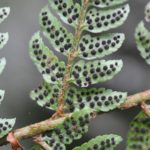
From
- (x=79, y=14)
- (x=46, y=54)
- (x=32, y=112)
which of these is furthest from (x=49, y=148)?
(x=32, y=112)

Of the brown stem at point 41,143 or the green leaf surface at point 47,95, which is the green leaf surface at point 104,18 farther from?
the brown stem at point 41,143

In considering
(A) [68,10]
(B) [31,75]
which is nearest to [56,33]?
(A) [68,10]

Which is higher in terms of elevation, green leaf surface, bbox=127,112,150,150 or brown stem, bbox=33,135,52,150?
brown stem, bbox=33,135,52,150

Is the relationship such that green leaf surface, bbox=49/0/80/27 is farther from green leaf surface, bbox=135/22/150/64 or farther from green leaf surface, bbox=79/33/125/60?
green leaf surface, bbox=135/22/150/64

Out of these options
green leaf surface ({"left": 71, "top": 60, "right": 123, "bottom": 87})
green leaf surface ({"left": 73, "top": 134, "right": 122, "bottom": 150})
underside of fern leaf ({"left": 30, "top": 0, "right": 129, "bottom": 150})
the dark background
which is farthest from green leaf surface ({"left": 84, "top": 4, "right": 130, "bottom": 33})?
the dark background

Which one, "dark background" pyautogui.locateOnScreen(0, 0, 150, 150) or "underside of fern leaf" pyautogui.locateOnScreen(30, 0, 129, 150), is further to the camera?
"dark background" pyautogui.locateOnScreen(0, 0, 150, 150)

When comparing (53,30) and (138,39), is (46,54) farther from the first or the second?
(138,39)

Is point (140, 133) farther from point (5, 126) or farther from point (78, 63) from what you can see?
point (5, 126)
